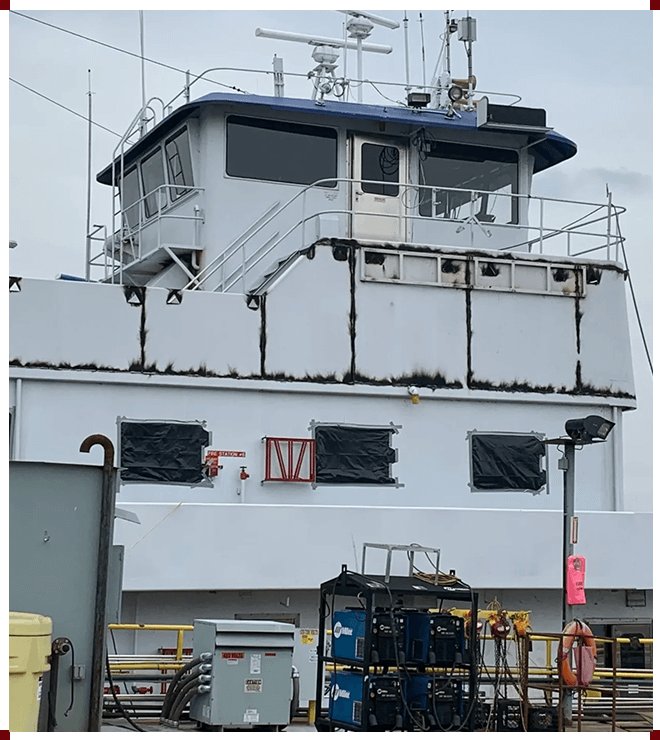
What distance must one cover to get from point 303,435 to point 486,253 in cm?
357

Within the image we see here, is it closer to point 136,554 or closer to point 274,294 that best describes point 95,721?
point 136,554

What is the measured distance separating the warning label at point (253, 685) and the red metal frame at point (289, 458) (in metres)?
4.00

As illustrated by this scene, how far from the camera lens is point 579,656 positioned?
11.4m

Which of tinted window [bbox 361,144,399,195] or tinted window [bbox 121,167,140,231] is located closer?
tinted window [bbox 361,144,399,195]

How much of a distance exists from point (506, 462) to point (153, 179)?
702 cm

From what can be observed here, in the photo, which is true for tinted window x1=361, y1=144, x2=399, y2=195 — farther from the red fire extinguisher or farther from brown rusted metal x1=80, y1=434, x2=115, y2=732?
brown rusted metal x1=80, y1=434, x2=115, y2=732

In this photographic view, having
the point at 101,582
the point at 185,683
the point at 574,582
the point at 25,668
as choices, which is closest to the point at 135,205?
the point at 185,683

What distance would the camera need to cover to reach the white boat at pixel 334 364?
1422 centimetres

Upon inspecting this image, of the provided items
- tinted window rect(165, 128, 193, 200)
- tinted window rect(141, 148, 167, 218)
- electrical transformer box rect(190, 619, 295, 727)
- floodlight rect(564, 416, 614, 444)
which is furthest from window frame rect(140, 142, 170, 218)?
electrical transformer box rect(190, 619, 295, 727)

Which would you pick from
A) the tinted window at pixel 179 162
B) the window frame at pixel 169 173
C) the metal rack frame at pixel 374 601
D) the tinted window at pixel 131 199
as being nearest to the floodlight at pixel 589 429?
the metal rack frame at pixel 374 601

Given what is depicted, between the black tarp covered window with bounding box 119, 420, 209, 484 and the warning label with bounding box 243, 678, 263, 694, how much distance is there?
4.03 meters

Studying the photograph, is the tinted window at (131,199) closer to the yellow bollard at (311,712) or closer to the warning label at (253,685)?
the yellow bollard at (311,712)

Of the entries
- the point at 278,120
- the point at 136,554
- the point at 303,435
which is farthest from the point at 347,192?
the point at 136,554

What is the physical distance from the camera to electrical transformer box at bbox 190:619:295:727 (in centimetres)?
→ 1113
